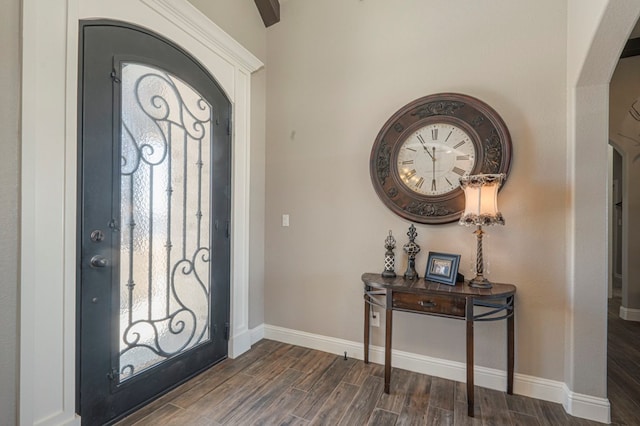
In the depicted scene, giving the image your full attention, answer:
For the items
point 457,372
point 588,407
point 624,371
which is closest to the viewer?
point 588,407

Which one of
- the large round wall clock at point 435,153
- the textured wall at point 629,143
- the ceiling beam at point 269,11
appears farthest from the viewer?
the textured wall at point 629,143

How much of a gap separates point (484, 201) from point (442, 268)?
1.82ft

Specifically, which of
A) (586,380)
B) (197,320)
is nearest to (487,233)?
(586,380)

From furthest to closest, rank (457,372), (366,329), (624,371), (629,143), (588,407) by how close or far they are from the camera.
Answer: (629,143) < (366,329) < (624,371) < (457,372) < (588,407)

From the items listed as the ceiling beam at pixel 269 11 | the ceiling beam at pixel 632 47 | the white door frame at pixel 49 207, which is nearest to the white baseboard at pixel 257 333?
the white door frame at pixel 49 207

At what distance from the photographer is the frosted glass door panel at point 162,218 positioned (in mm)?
1826

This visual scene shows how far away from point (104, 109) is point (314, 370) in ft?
7.46

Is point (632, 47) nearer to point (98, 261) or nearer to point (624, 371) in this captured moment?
point (624, 371)

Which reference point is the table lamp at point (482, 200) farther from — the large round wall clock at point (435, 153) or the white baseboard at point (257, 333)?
the white baseboard at point (257, 333)

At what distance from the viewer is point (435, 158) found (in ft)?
7.52

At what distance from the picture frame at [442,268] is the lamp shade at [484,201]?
1.09 feet

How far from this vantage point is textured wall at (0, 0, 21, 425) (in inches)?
52.9

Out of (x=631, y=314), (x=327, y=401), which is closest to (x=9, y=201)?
(x=327, y=401)

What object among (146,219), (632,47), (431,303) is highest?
(632,47)
